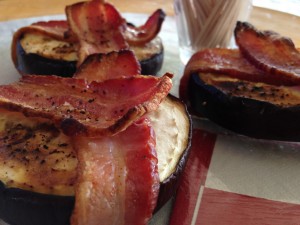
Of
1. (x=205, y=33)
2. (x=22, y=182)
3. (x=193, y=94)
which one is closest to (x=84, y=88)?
(x=22, y=182)

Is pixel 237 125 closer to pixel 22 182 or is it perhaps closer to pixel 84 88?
pixel 84 88

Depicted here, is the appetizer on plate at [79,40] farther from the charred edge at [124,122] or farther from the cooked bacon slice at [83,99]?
the charred edge at [124,122]

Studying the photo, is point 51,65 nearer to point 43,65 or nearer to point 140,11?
point 43,65

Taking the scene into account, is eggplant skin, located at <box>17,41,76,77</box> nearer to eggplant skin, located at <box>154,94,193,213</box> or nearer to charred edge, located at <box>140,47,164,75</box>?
charred edge, located at <box>140,47,164,75</box>

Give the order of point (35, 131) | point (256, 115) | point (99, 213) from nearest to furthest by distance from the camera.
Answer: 1. point (99, 213)
2. point (35, 131)
3. point (256, 115)

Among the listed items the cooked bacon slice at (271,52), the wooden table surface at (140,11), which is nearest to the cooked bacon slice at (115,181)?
the cooked bacon slice at (271,52)

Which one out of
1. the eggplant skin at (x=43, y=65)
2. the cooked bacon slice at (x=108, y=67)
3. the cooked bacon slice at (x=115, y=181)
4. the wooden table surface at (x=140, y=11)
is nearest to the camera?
the cooked bacon slice at (x=115, y=181)

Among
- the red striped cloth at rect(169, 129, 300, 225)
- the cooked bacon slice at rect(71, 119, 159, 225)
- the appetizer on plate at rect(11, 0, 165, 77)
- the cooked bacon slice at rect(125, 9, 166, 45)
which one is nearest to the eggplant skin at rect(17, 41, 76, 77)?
the appetizer on plate at rect(11, 0, 165, 77)

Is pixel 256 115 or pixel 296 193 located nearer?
pixel 296 193
